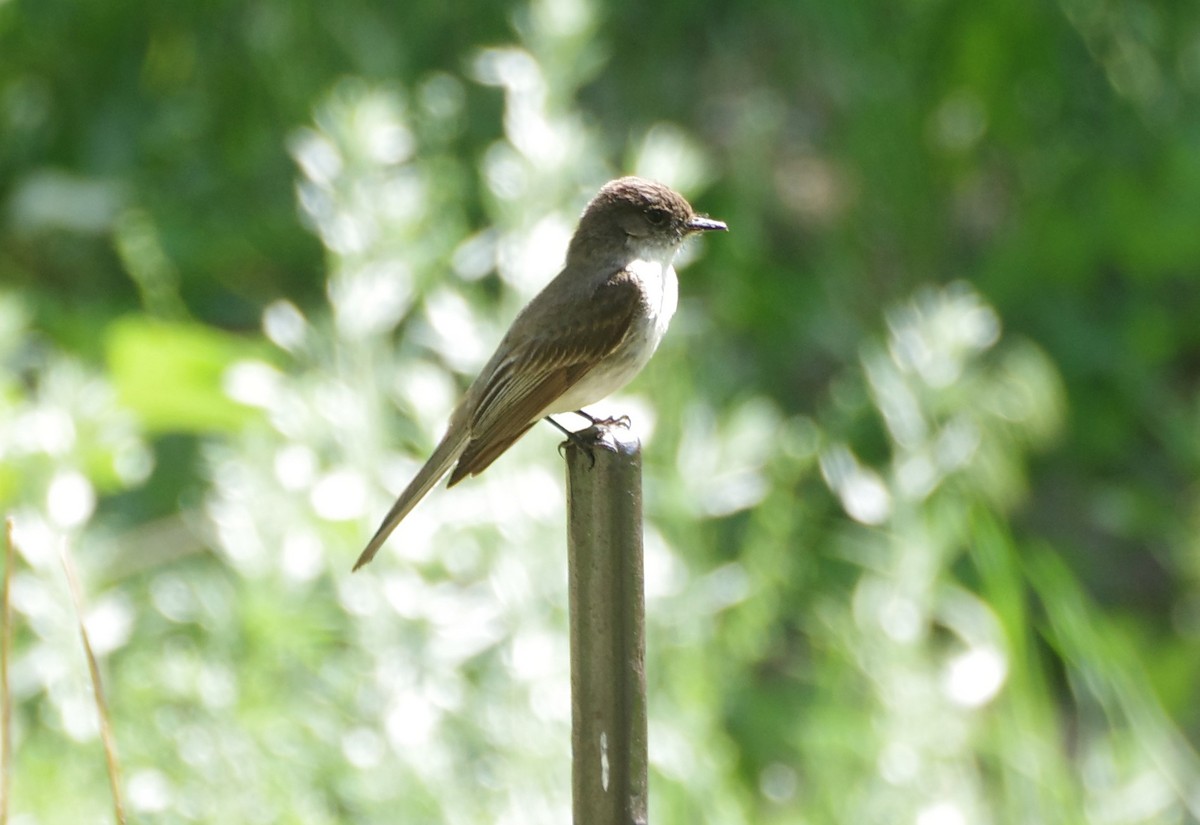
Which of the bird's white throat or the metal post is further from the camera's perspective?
the bird's white throat

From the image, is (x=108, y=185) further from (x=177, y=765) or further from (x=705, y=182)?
(x=177, y=765)

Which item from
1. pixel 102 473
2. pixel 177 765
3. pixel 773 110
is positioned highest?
pixel 773 110

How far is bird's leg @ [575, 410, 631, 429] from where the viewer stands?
2.13m

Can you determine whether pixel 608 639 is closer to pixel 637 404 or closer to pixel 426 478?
pixel 426 478

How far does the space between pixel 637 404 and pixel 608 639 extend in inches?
54.8

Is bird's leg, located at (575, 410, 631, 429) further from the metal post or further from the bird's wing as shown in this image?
the metal post

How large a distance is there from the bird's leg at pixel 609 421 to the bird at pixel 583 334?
0.03 m

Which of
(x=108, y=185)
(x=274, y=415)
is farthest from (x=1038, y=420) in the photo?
(x=108, y=185)

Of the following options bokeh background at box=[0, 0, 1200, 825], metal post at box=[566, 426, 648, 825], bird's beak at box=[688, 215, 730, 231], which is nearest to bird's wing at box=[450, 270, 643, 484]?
bird's beak at box=[688, 215, 730, 231]

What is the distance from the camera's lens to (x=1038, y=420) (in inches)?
135

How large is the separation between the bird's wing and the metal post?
2.39 feet

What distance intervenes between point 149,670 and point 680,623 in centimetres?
84

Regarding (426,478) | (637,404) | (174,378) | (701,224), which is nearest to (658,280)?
(701,224)

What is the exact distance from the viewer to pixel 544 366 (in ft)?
7.26
